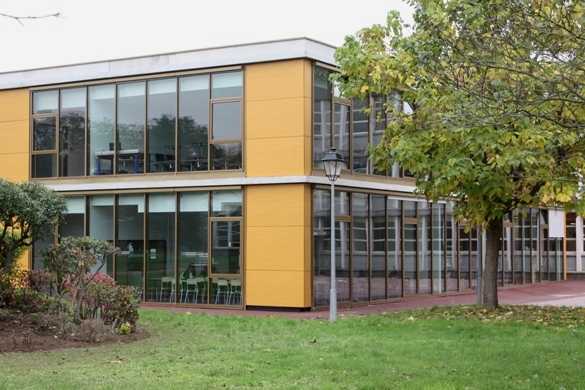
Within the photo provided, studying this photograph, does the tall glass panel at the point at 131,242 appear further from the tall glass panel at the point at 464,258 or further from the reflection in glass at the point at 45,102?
the tall glass panel at the point at 464,258

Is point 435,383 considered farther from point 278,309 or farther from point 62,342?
point 278,309

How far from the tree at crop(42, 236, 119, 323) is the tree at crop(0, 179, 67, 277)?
444 millimetres

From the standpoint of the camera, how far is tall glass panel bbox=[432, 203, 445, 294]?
82.6ft

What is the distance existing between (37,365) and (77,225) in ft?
41.0

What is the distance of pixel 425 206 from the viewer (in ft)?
81.5

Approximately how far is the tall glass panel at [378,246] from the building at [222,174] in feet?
0.17

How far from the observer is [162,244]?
70.3 ft

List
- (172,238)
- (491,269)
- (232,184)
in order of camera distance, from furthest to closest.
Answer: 1. (172,238)
2. (232,184)
3. (491,269)

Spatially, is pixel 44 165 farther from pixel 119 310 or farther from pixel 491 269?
pixel 491 269

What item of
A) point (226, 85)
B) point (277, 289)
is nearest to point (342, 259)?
point (277, 289)

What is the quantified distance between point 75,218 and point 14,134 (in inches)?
126

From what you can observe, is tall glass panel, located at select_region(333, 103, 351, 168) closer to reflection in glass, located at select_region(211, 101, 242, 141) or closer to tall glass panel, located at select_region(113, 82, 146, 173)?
reflection in glass, located at select_region(211, 101, 242, 141)

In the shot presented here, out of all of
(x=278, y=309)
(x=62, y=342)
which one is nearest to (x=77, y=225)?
(x=278, y=309)

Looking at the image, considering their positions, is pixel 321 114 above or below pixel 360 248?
above
